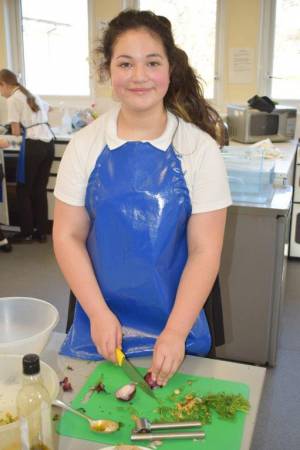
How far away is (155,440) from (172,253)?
400 mm

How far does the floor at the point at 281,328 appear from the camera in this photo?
1.99 meters

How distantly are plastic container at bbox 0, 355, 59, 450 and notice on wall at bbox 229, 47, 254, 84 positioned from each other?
12.5 ft

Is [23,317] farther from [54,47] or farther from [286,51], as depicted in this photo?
[54,47]

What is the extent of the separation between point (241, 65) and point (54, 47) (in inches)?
71.7

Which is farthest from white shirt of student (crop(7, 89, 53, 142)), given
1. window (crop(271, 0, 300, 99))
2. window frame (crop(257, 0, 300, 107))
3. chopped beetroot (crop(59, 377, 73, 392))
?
chopped beetroot (crop(59, 377, 73, 392))

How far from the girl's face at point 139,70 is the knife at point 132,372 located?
53 cm

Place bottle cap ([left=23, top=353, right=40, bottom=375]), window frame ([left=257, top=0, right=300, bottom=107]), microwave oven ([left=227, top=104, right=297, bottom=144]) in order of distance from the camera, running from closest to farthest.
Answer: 1. bottle cap ([left=23, top=353, right=40, bottom=375])
2. microwave oven ([left=227, top=104, right=297, bottom=144])
3. window frame ([left=257, top=0, right=300, bottom=107])

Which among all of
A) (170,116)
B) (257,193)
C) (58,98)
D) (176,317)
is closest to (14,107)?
(58,98)

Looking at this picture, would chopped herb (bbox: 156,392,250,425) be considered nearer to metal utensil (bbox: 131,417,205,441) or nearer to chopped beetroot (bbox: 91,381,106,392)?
metal utensil (bbox: 131,417,205,441)

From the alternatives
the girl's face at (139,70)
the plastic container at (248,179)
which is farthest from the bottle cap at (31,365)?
the plastic container at (248,179)

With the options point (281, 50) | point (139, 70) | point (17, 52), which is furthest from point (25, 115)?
point (139, 70)

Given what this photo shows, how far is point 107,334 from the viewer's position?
1.03 meters

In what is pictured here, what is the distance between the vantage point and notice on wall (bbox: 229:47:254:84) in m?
4.20

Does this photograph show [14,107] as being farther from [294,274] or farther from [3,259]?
[294,274]
